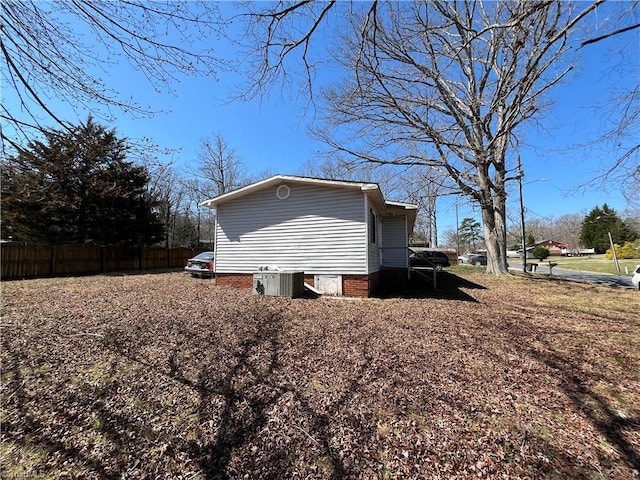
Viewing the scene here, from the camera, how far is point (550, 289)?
426 inches

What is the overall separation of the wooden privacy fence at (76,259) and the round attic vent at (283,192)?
41.7 feet

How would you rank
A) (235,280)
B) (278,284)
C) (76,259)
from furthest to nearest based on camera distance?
(76,259)
(235,280)
(278,284)

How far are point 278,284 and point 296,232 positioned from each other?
1.91m

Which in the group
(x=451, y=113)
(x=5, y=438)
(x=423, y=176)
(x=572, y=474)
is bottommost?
(x=572, y=474)

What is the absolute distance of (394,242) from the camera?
41.7 ft

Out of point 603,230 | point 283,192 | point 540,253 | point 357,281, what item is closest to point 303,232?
point 283,192

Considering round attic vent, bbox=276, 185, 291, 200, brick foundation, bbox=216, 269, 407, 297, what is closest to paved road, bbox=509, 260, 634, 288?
brick foundation, bbox=216, 269, 407, 297

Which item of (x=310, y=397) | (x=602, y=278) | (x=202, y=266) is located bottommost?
(x=310, y=397)

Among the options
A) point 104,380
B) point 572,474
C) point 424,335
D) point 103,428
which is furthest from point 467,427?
point 104,380

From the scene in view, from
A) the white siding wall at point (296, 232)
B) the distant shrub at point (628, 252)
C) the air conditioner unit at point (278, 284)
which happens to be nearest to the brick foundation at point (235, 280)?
the white siding wall at point (296, 232)

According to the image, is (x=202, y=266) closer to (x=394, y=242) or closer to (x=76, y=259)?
(x=76, y=259)

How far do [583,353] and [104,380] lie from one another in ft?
23.1

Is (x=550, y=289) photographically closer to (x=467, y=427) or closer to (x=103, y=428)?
(x=467, y=427)

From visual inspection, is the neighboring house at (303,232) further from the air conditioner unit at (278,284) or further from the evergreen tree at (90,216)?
the evergreen tree at (90,216)
